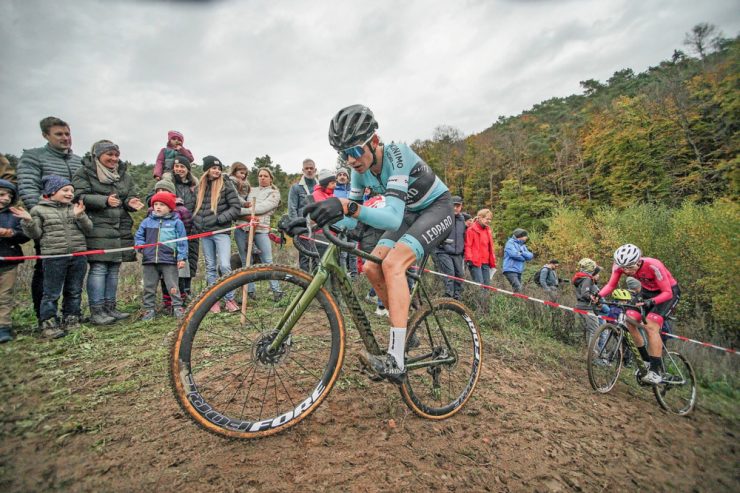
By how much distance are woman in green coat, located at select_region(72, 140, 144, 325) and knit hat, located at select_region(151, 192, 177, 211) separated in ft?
1.07

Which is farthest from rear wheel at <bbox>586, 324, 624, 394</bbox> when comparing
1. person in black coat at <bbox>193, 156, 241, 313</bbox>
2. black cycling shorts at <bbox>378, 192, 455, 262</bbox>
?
person in black coat at <bbox>193, 156, 241, 313</bbox>

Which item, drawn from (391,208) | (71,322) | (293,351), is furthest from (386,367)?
(71,322)

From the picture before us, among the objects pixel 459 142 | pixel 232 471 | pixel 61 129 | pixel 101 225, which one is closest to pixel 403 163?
pixel 232 471

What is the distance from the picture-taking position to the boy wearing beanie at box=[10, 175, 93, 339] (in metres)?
4.02

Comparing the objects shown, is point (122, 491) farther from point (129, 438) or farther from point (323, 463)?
point (323, 463)

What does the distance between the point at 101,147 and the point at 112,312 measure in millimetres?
2452

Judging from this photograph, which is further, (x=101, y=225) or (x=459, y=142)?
(x=459, y=142)

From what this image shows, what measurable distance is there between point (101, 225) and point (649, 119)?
4001cm

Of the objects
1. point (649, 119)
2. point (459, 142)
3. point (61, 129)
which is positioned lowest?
point (61, 129)

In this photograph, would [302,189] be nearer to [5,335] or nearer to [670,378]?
[5,335]

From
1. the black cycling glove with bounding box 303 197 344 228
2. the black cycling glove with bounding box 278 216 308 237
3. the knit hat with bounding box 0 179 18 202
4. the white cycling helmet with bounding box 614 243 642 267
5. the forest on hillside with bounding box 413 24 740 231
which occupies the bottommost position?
the white cycling helmet with bounding box 614 243 642 267

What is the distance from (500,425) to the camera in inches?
111

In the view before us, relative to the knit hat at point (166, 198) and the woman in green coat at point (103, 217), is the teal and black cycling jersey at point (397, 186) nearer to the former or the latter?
the knit hat at point (166, 198)

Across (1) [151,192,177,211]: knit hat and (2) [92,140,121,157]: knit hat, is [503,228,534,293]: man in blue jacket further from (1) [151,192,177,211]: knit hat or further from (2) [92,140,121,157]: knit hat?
(2) [92,140,121,157]: knit hat
